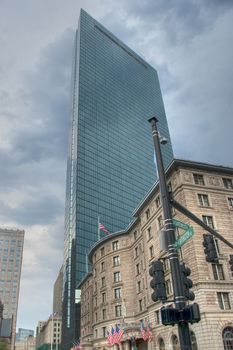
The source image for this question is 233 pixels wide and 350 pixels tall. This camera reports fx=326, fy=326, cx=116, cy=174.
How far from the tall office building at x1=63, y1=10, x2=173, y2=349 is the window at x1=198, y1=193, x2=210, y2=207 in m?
75.8

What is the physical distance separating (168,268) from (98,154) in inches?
4124

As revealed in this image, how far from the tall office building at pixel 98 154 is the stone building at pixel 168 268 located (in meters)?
42.3

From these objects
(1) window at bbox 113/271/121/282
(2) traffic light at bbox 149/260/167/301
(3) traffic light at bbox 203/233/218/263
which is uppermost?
(1) window at bbox 113/271/121/282

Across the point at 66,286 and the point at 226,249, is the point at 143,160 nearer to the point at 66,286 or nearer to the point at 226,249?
the point at 66,286

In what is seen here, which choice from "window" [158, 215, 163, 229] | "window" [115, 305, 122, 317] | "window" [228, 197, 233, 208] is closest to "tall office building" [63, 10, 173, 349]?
"window" [115, 305, 122, 317]

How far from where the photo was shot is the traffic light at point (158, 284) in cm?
1214

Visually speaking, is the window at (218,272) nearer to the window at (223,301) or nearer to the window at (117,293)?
the window at (223,301)

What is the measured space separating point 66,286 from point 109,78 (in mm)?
115573

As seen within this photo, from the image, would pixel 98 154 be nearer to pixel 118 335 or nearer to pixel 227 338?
pixel 118 335

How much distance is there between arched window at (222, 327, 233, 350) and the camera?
34438 mm

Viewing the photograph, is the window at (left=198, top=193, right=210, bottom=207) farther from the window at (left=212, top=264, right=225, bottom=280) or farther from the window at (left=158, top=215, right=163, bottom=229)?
the window at (left=212, top=264, right=225, bottom=280)

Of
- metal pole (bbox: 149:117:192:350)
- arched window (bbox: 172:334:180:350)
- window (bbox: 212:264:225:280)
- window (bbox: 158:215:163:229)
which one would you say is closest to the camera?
metal pole (bbox: 149:117:192:350)

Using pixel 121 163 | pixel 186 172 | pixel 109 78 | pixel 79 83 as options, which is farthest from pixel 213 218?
pixel 109 78

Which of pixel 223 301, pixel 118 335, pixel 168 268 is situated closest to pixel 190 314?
pixel 223 301
